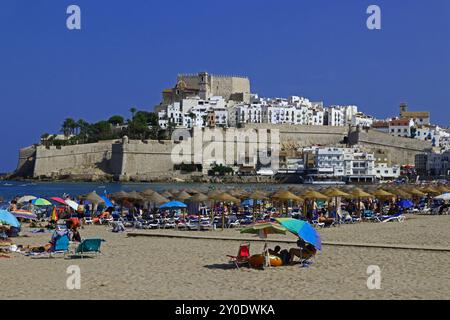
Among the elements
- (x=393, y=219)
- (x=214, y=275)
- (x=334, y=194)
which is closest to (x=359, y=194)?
(x=334, y=194)

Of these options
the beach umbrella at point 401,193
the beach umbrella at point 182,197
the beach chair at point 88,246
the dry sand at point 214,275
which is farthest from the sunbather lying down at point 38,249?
the beach umbrella at point 401,193

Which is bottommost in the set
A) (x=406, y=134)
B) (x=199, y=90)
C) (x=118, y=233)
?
(x=118, y=233)

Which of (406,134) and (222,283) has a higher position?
(406,134)

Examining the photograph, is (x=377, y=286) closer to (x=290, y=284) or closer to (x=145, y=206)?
(x=290, y=284)

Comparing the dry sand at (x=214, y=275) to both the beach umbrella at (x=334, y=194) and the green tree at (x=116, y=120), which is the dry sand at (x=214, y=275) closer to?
the beach umbrella at (x=334, y=194)

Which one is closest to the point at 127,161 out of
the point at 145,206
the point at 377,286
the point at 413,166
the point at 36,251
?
the point at 413,166

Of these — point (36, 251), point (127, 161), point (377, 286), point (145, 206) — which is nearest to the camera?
point (377, 286)

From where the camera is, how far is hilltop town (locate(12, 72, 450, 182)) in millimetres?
76812

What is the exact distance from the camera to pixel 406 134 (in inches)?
3733

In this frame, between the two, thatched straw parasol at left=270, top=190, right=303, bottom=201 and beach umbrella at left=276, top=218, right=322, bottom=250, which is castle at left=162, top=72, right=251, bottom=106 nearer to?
thatched straw parasol at left=270, top=190, right=303, bottom=201

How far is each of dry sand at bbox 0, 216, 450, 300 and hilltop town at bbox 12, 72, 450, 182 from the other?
202 feet

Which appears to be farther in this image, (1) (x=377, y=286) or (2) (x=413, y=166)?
(2) (x=413, y=166)
